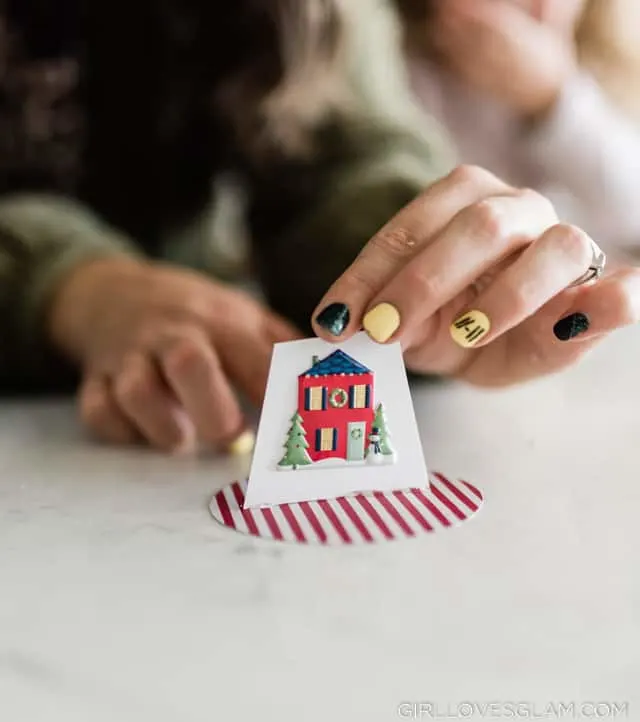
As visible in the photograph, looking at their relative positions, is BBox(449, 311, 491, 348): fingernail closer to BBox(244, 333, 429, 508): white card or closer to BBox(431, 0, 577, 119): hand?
BBox(244, 333, 429, 508): white card

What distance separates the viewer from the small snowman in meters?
0.51

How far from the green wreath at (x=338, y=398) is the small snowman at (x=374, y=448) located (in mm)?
25

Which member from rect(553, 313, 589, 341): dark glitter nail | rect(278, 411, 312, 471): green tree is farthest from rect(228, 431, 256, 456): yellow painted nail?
rect(553, 313, 589, 341): dark glitter nail

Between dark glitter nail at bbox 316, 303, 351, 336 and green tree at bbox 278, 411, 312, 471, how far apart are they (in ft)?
0.18

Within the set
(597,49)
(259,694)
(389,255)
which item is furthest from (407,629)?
(597,49)

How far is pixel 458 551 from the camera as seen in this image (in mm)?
447

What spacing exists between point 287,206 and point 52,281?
0.30m

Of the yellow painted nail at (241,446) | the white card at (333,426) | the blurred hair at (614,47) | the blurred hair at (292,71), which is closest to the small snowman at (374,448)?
the white card at (333,426)

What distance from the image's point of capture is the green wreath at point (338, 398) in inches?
19.4

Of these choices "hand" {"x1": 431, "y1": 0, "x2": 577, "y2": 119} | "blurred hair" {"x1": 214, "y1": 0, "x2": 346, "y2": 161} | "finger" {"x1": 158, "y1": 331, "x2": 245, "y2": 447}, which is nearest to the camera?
"finger" {"x1": 158, "y1": 331, "x2": 245, "y2": 447}

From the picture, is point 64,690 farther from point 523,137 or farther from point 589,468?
point 523,137

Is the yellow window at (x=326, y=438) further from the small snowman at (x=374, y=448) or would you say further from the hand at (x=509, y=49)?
the hand at (x=509, y=49)

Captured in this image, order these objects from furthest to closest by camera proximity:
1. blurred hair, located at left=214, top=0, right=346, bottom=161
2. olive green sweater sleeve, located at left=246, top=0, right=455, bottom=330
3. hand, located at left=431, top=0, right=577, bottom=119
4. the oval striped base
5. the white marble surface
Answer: hand, located at left=431, top=0, right=577, bottom=119 → blurred hair, located at left=214, top=0, right=346, bottom=161 → olive green sweater sleeve, located at left=246, top=0, right=455, bottom=330 → the oval striped base → the white marble surface

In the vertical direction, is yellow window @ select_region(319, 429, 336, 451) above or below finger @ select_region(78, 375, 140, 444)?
below
